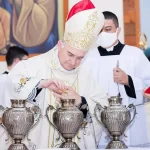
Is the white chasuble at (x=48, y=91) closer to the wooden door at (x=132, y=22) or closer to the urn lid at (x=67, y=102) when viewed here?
the urn lid at (x=67, y=102)

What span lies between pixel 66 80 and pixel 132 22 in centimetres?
112

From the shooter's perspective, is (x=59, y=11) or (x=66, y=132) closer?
(x=66, y=132)

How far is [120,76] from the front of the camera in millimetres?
3908

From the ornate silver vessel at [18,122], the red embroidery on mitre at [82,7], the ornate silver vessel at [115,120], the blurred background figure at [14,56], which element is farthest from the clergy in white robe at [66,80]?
the blurred background figure at [14,56]

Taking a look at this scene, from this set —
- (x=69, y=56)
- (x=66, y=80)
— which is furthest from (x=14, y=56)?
(x=69, y=56)

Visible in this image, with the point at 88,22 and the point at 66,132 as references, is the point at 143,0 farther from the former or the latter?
the point at 66,132

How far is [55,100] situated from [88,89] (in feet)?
1.06

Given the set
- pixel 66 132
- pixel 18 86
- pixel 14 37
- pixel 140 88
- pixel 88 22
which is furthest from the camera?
pixel 14 37

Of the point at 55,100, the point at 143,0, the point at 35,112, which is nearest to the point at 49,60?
the point at 55,100

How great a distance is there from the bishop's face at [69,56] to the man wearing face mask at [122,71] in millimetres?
588

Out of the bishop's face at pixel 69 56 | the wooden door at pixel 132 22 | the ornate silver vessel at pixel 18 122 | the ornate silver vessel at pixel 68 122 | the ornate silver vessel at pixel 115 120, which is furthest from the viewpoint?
the wooden door at pixel 132 22

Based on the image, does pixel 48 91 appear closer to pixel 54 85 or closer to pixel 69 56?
pixel 54 85

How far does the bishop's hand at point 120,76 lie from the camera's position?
3.89 meters

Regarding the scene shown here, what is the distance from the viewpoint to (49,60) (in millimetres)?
3510
